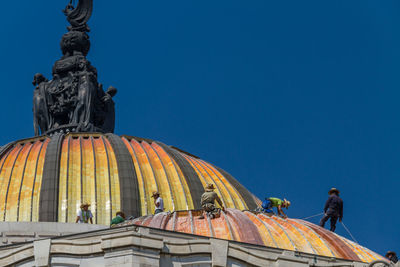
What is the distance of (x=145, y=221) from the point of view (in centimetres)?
6788

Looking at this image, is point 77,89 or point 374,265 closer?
point 374,265

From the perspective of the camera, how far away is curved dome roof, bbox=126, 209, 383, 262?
65188 millimetres

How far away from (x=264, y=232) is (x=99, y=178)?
21557mm

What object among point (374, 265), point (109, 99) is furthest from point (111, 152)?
point (374, 265)

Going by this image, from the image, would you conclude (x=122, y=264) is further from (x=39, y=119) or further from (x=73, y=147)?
(x=39, y=119)

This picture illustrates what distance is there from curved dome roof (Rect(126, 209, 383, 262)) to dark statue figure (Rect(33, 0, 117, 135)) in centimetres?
3133

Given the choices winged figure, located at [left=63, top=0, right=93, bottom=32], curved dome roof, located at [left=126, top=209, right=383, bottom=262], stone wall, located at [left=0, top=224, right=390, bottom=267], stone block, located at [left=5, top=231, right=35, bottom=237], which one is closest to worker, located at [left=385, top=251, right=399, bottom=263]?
curved dome roof, located at [left=126, top=209, right=383, bottom=262]

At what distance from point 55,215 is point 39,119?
19.3 m

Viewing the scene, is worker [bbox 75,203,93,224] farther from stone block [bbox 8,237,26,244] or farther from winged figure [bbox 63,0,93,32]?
winged figure [bbox 63,0,93,32]

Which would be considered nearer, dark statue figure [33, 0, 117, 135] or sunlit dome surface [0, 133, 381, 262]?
sunlit dome surface [0, 133, 381, 262]

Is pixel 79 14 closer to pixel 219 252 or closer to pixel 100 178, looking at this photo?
pixel 100 178

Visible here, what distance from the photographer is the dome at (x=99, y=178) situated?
273ft

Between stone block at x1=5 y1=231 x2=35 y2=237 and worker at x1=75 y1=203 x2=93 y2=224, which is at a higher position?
worker at x1=75 y1=203 x2=93 y2=224

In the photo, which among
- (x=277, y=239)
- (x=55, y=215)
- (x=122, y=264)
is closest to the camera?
(x=122, y=264)
